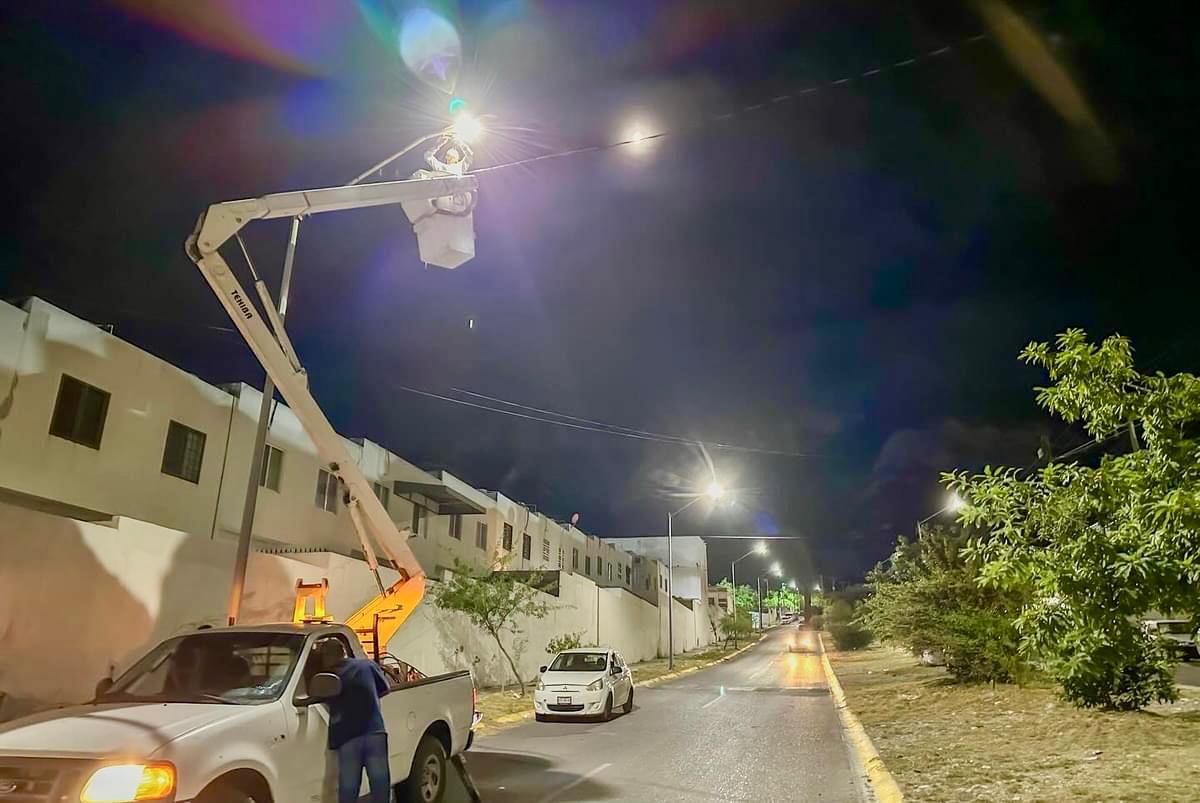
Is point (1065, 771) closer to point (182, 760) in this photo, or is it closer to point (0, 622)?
point (182, 760)

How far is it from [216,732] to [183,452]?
15958 millimetres

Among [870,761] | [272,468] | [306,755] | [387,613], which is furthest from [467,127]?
[272,468]

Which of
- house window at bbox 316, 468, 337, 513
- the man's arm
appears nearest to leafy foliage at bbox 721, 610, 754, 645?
house window at bbox 316, 468, 337, 513

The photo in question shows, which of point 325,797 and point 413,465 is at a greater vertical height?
point 413,465

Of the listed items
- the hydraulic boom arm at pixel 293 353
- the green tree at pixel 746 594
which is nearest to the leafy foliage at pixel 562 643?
the hydraulic boom arm at pixel 293 353

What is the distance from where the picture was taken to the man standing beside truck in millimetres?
5781

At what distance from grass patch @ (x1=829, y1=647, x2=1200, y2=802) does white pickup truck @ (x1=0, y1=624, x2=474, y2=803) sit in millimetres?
5172

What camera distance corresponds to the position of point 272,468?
2178 centimetres

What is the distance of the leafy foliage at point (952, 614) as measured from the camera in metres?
18.3

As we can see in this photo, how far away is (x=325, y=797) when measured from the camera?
566 centimetres

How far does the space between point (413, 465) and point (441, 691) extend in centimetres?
2289

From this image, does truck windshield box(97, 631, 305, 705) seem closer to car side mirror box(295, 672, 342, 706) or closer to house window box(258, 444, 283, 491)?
car side mirror box(295, 672, 342, 706)

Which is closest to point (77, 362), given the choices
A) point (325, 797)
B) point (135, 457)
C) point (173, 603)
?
point (135, 457)

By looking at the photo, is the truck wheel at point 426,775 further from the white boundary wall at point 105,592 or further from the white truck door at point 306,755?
the white boundary wall at point 105,592
